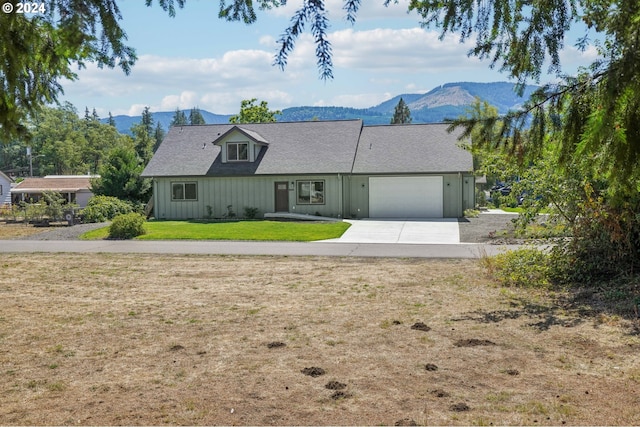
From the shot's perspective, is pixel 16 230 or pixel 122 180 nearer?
pixel 16 230

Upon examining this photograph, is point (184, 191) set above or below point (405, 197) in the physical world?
above

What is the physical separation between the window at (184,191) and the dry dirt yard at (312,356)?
66.6 feet

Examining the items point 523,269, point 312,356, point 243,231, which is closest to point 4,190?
point 243,231

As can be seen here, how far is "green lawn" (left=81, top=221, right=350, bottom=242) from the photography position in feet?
71.6

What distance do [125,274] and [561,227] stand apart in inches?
360

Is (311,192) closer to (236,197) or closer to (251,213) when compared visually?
(251,213)

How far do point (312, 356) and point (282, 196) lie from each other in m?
24.6

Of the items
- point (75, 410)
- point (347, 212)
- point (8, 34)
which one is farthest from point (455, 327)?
point (347, 212)

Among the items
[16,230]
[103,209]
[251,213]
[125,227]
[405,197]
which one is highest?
[405,197]

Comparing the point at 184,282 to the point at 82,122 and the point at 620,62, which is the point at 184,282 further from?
the point at 82,122

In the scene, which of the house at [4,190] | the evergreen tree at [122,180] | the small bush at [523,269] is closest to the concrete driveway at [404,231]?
the small bush at [523,269]

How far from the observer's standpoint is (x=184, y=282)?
39.3ft

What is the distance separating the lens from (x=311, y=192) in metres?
30.3

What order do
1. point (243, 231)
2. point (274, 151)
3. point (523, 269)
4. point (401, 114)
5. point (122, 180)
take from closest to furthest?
point (523, 269) < point (243, 231) < point (274, 151) < point (122, 180) < point (401, 114)
